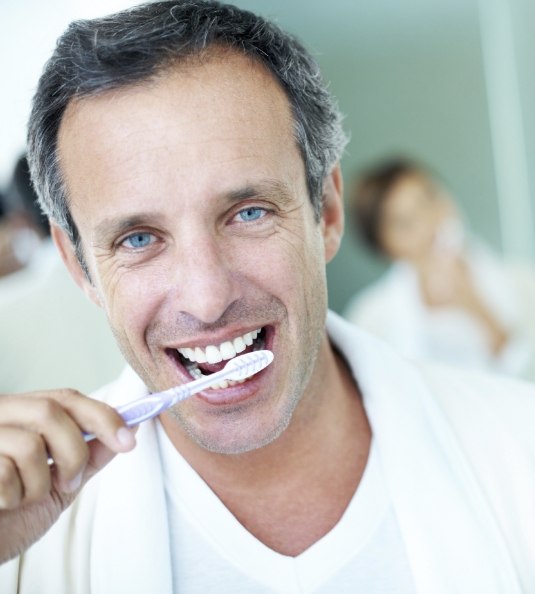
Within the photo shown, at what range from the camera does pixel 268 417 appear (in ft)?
3.37

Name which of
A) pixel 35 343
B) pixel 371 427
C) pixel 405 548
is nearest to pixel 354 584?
pixel 405 548

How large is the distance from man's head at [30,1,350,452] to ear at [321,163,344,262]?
0.12 meters

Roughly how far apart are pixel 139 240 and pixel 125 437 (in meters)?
0.30

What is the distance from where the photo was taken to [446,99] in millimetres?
3766

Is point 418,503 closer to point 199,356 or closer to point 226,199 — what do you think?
A: point 199,356

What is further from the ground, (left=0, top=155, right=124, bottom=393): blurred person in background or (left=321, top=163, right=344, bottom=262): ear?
(left=0, top=155, right=124, bottom=393): blurred person in background

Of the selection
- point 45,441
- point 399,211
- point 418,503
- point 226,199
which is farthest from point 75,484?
point 399,211

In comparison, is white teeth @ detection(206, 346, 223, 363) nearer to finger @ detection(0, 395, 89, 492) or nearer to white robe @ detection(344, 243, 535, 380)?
finger @ detection(0, 395, 89, 492)

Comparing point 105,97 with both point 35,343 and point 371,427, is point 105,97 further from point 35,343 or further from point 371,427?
point 35,343

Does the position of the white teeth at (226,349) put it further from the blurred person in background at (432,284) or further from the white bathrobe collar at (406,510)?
the blurred person in background at (432,284)

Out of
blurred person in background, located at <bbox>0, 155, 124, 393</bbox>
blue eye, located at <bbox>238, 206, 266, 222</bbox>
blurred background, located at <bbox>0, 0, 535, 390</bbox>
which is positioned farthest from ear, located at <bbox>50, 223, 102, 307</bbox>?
blurred background, located at <bbox>0, 0, 535, 390</bbox>

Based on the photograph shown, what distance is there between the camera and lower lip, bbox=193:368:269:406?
1013mm

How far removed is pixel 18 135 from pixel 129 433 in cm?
201

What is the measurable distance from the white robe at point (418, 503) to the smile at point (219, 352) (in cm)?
13
